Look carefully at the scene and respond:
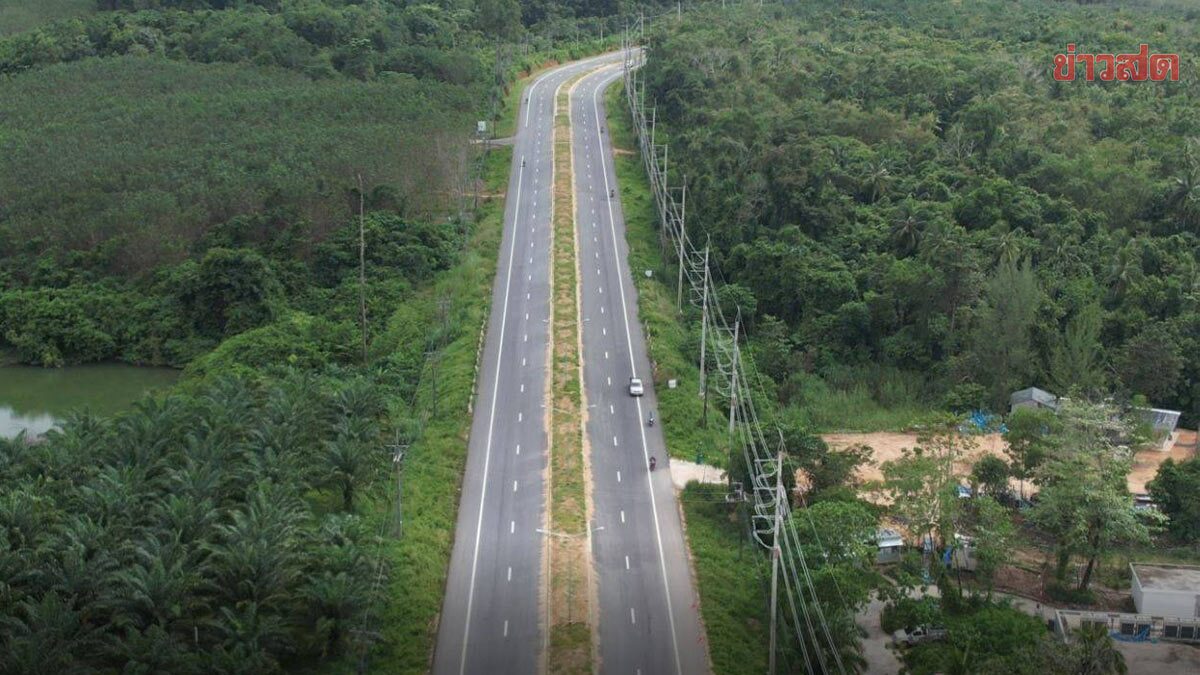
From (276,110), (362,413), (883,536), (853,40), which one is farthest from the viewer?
(853,40)

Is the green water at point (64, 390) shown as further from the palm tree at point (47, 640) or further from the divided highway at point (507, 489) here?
the palm tree at point (47, 640)

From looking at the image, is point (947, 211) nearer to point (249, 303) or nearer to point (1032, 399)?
point (1032, 399)

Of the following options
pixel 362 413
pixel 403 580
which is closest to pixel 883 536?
pixel 403 580

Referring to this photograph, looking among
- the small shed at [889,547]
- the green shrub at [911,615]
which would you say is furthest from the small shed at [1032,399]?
the green shrub at [911,615]

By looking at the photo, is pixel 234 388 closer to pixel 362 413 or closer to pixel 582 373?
pixel 362 413

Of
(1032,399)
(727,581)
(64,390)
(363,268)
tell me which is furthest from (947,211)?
(64,390)
